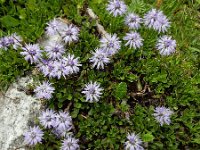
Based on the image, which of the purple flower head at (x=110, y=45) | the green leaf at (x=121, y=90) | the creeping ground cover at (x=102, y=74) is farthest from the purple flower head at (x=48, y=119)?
the purple flower head at (x=110, y=45)

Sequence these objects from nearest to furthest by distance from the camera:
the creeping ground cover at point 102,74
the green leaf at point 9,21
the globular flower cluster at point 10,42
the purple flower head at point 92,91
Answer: the purple flower head at point 92,91
the creeping ground cover at point 102,74
the globular flower cluster at point 10,42
the green leaf at point 9,21

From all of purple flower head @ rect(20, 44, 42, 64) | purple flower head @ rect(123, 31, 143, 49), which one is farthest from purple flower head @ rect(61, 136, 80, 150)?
purple flower head @ rect(123, 31, 143, 49)

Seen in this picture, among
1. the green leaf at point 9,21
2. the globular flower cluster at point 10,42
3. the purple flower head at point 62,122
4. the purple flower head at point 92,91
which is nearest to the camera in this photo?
the purple flower head at point 62,122

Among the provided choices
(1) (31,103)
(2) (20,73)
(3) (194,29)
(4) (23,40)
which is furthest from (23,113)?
(3) (194,29)

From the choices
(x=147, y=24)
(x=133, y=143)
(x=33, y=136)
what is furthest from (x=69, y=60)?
(x=133, y=143)

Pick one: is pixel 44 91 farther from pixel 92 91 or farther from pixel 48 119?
pixel 92 91

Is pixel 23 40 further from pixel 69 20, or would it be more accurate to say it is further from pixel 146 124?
pixel 146 124

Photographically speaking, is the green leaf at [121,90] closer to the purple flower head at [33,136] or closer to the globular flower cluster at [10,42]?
the purple flower head at [33,136]
